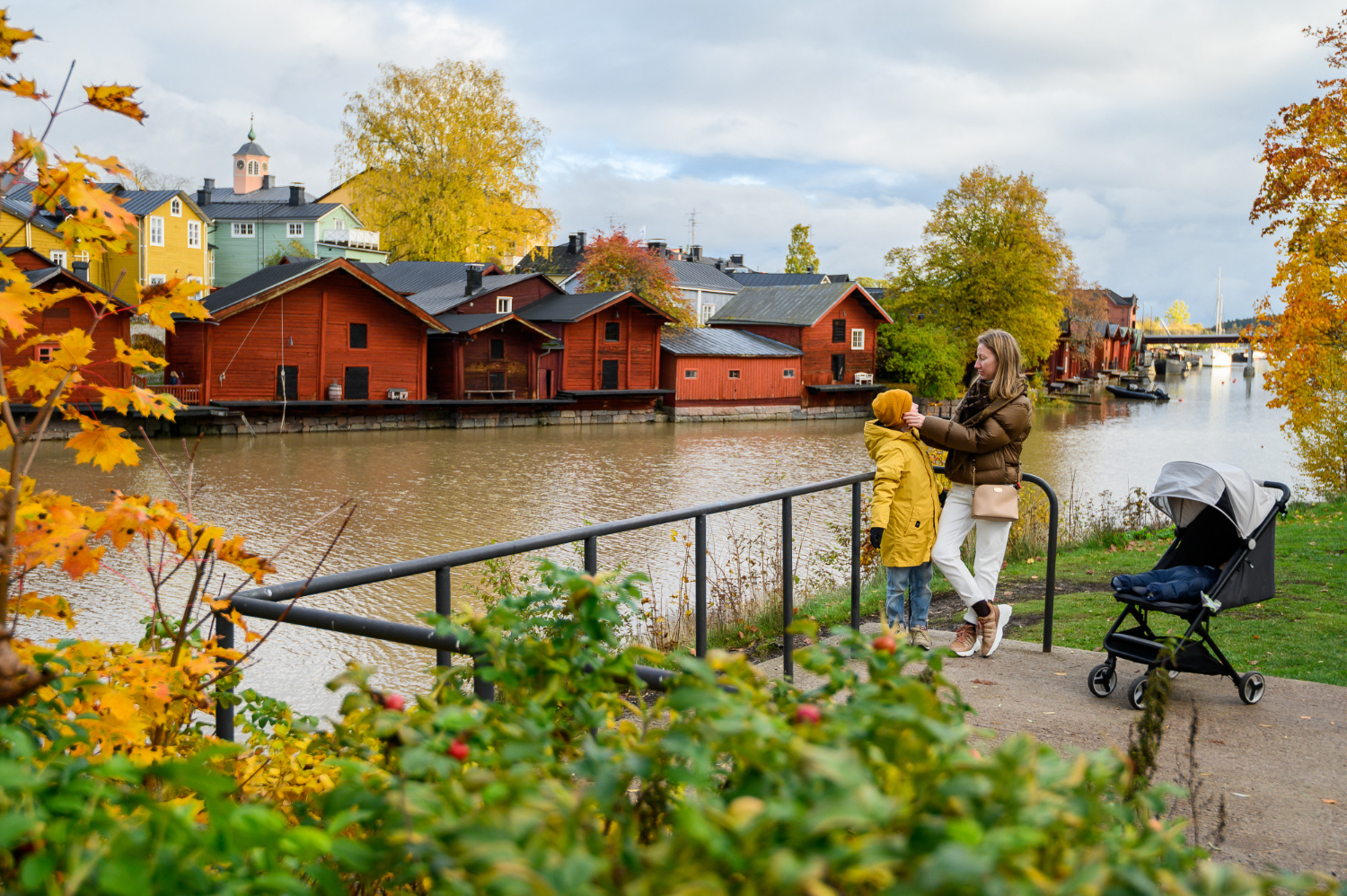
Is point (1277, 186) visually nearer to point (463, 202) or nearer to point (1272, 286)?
point (1272, 286)

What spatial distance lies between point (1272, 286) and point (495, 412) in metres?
27.1

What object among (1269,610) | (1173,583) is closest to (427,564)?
(1173,583)

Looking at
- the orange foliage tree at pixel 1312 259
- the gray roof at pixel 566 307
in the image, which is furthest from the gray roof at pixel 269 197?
the orange foliage tree at pixel 1312 259

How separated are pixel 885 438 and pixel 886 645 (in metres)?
4.13

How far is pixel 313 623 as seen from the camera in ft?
10.1

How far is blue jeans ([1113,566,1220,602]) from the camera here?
17.1ft

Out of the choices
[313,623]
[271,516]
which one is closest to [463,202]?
[271,516]

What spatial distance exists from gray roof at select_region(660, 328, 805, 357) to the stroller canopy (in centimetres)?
3841

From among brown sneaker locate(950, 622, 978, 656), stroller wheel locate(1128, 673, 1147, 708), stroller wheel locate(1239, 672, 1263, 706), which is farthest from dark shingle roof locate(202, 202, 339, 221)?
stroller wheel locate(1239, 672, 1263, 706)

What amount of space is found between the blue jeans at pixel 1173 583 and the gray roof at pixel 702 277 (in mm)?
67492

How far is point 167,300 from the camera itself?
9.77 feet

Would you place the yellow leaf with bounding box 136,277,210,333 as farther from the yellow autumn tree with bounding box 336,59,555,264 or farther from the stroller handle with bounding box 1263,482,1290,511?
the yellow autumn tree with bounding box 336,59,555,264

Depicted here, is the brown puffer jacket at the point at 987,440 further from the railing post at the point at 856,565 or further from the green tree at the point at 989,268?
the green tree at the point at 989,268

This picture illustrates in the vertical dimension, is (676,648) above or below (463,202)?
below
